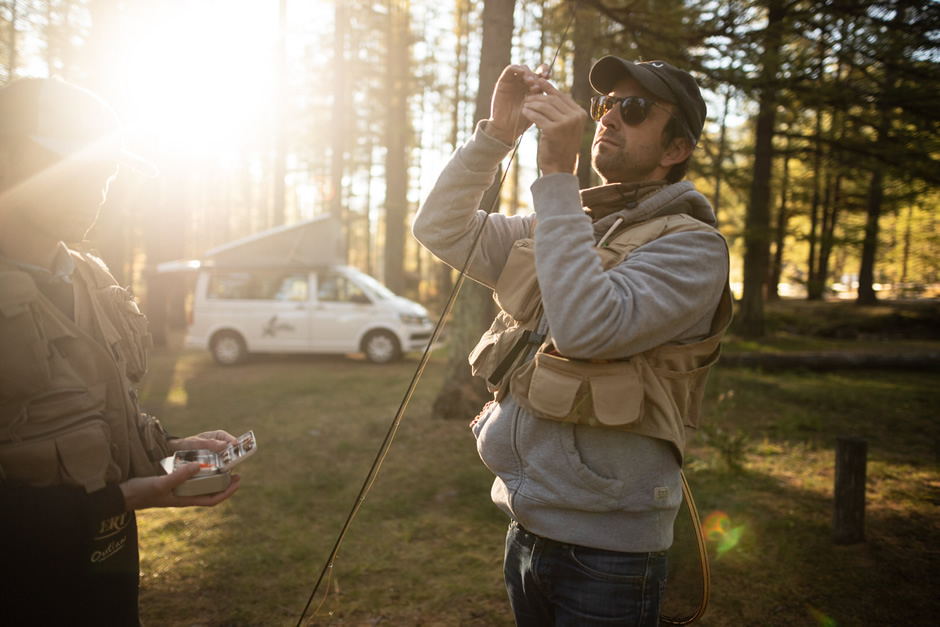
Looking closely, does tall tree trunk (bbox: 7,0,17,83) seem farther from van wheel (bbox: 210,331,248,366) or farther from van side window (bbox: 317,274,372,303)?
van side window (bbox: 317,274,372,303)

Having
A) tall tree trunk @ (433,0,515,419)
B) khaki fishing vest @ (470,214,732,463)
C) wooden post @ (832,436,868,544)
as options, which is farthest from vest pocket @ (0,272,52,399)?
tall tree trunk @ (433,0,515,419)

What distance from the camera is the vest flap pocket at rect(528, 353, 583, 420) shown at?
1.55 meters

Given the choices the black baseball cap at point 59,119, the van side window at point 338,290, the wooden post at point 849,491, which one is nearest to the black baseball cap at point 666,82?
the black baseball cap at point 59,119

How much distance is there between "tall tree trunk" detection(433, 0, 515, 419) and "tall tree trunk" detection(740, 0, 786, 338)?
2663mm

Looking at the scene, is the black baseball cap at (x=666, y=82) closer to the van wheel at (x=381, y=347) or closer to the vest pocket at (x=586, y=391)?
the vest pocket at (x=586, y=391)

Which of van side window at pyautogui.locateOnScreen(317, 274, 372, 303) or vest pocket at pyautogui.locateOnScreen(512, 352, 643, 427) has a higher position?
vest pocket at pyautogui.locateOnScreen(512, 352, 643, 427)

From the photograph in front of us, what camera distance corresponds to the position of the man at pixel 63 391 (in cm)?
160

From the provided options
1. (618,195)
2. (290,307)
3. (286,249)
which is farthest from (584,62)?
(290,307)

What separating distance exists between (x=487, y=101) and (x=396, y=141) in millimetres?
13586

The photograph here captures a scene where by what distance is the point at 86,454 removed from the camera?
1.68 meters

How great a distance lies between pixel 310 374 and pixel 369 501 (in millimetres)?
6638

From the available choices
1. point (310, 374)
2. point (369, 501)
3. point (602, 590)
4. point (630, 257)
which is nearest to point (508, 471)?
point (602, 590)

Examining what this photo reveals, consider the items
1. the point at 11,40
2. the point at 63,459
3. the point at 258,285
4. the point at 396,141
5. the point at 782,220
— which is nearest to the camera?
the point at 63,459

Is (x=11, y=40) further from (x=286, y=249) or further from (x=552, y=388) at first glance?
(x=552, y=388)
